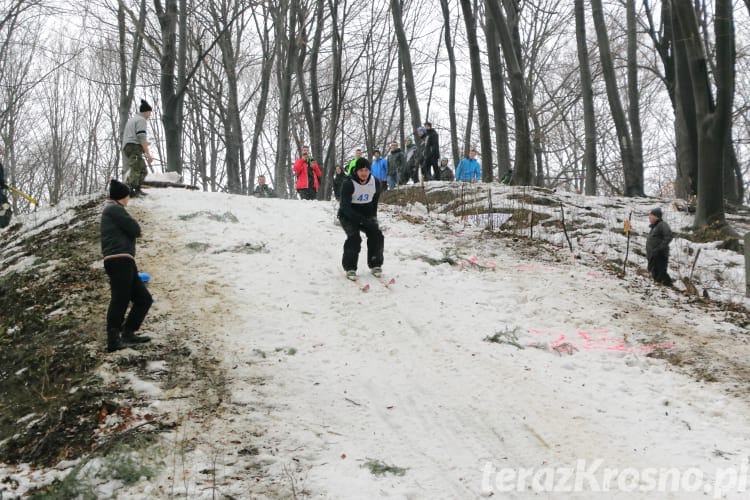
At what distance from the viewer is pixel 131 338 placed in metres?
4.91

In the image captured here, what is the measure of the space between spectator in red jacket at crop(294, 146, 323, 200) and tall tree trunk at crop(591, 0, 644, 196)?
29.3ft

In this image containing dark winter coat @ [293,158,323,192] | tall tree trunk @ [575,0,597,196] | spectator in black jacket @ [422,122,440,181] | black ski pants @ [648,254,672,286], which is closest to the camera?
black ski pants @ [648,254,672,286]

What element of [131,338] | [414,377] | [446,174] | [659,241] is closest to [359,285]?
[414,377]

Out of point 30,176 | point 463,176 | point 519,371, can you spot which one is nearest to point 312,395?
point 519,371

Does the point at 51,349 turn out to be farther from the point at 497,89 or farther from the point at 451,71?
the point at 451,71

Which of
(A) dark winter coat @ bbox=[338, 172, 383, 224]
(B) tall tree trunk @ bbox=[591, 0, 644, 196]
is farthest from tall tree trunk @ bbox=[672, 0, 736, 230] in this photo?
(A) dark winter coat @ bbox=[338, 172, 383, 224]

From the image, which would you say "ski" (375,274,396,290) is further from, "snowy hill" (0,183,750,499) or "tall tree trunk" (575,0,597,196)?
"tall tree trunk" (575,0,597,196)

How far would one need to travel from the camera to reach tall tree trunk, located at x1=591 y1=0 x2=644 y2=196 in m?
15.3

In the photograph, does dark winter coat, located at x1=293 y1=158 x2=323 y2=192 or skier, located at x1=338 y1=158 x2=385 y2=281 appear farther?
dark winter coat, located at x1=293 y1=158 x2=323 y2=192

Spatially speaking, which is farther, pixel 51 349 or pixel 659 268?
pixel 659 268

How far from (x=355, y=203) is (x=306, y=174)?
793 cm

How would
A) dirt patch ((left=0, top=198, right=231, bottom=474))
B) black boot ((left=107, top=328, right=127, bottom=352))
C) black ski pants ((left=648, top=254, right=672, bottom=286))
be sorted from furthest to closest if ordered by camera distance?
1. black ski pants ((left=648, top=254, right=672, bottom=286))
2. black boot ((left=107, top=328, right=127, bottom=352))
3. dirt patch ((left=0, top=198, right=231, bottom=474))

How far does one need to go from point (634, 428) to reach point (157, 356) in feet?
13.3

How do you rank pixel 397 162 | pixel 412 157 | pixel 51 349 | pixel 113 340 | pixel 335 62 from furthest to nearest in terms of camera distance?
1. pixel 335 62
2. pixel 397 162
3. pixel 412 157
4. pixel 51 349
5. pixel 113 340
